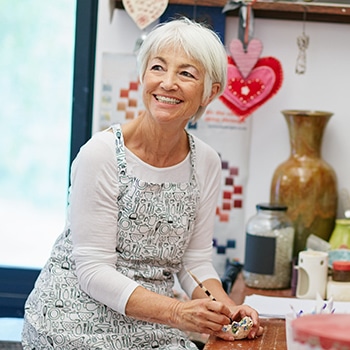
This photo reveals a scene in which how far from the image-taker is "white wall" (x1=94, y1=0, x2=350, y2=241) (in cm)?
269

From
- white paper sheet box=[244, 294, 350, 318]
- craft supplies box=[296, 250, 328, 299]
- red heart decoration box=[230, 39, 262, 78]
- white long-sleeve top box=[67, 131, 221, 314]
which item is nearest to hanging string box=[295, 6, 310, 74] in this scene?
red heart decoration box=[230, 39, 262, 78]

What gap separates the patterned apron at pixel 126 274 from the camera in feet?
6.11

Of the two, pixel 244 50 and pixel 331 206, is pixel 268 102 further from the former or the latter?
pixel 331 206

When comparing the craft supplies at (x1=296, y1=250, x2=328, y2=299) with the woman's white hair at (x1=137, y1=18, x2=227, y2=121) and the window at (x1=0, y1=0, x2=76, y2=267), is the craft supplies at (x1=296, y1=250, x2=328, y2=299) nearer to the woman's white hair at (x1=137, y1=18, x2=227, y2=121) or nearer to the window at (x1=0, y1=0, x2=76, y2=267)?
the woman's white hair at (x1=137, y1=18, x2=227, y2=121)

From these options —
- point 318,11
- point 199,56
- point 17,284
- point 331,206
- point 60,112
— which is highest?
point 318,11

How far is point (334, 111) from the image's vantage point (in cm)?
270

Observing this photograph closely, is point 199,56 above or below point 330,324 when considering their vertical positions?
above

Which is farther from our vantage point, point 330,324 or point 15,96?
point 15,96

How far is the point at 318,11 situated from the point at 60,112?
1.02 meters

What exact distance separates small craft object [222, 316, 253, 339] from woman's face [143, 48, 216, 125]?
1.63 ft

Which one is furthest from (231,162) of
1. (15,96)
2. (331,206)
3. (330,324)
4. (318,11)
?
(330,324)

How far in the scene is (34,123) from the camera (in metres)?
3.01

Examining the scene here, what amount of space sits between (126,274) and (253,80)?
1.02 metres

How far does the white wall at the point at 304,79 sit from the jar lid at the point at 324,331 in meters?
1.73
